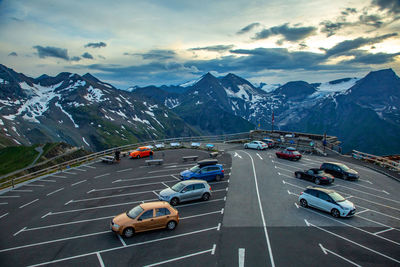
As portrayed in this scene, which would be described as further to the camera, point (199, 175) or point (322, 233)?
point (199, 175)

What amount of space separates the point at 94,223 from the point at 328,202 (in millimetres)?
17254

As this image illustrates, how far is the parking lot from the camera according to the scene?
1382 centimetres

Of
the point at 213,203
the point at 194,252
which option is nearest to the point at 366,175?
the point at 213,203

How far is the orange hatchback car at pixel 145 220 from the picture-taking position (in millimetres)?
15594

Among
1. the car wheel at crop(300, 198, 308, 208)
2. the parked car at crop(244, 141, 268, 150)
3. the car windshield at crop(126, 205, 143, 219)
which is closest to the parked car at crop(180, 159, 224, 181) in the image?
the car wheel at crop(300, 198, 308, 208)

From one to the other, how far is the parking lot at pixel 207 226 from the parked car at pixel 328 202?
483 millimetres

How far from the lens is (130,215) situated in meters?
16.3

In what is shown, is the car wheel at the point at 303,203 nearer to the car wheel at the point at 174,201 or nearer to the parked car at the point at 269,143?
the car wheel at the point at 174,201

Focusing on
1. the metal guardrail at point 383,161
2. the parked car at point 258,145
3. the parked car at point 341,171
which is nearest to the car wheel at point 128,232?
the parked car at point 341,171

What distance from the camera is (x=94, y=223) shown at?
17.7 meters

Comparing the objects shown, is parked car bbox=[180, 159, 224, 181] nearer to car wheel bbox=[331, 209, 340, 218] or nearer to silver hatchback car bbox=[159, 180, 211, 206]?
silver hatchback car bbox=[159, 180, 211, 206]

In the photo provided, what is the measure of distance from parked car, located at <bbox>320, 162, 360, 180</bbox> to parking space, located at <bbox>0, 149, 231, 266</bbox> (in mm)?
12155

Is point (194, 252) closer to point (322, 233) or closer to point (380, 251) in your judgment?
point (322, 233)

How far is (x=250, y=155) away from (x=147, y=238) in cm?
2876
